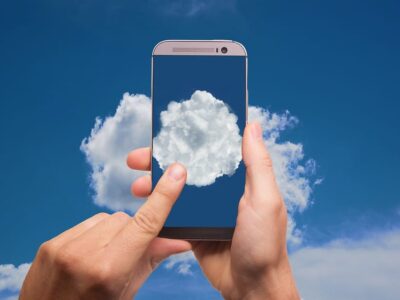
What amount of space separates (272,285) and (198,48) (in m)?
2.48

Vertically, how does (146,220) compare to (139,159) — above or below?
below

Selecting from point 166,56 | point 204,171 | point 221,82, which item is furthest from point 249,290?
point 166,56

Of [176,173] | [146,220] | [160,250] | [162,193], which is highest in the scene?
[176,173]

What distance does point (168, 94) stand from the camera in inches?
170

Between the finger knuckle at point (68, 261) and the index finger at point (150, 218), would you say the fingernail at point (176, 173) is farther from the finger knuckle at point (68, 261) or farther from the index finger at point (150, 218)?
the finger knuckle at point (68, 261)

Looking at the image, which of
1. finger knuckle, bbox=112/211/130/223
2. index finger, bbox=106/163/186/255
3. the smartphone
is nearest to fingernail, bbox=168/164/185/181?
index finger, bbox=106/163/186/255

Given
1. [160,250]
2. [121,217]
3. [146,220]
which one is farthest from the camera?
[160,250]

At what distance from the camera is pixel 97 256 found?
2.93 metres

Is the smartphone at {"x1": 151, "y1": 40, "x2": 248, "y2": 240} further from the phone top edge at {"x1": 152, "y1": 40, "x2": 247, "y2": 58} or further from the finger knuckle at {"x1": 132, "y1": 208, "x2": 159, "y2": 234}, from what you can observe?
the finger knuckle at {"x1": 132, "y1": 208, "x2": 159, "y2": 234}

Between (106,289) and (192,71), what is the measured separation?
2365mm

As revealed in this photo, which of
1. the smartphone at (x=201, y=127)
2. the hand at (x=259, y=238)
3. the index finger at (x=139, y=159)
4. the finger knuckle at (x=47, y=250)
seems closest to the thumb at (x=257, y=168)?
the hand at (x=259, y=238)

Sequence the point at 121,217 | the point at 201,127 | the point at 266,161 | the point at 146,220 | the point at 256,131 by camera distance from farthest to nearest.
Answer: the point at 201,127
the point at 256,131
the point at 266,161
the point at 121,217
the point at 146,220

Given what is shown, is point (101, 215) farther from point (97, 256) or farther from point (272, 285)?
point (272, 285)

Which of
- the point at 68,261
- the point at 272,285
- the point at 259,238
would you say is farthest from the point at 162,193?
the point at 272,285
